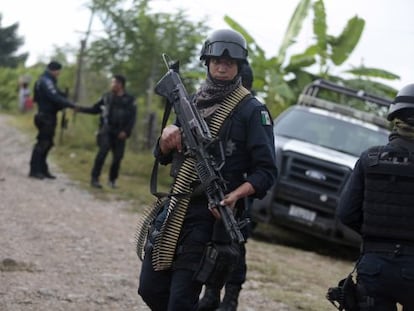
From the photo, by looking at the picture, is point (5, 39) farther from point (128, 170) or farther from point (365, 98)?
point (365, 98)

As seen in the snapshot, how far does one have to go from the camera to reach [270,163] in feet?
12.9

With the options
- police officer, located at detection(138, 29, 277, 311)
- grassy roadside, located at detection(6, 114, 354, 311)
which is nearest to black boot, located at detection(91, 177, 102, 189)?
grassy roadside, located at detection(6, 114, 354, 311)

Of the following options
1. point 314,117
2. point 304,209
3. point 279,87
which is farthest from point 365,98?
point 279,87

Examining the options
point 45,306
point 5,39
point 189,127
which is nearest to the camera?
point 189,127

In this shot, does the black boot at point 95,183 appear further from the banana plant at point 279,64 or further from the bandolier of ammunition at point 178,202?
the bandolier of ammunition at point 178,202

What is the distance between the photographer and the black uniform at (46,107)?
1157cm

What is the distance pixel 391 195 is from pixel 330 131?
6940mm

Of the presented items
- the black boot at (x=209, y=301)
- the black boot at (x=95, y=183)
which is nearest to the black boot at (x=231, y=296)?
the black boot at (x=209, y=301)

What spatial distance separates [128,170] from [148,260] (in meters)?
11.3

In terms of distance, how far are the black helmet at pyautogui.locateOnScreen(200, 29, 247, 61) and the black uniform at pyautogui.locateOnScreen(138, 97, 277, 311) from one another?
266 mm

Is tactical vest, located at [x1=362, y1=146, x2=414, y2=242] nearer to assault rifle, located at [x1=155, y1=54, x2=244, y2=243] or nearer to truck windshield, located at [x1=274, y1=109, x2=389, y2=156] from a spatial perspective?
assault rifle, located at [x1=155, y1=54, x2=244, y2=243]

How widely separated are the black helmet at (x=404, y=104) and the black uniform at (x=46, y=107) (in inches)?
329

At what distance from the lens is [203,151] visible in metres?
3.84

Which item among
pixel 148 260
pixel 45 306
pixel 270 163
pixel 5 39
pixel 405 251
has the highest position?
pixel 5 39
